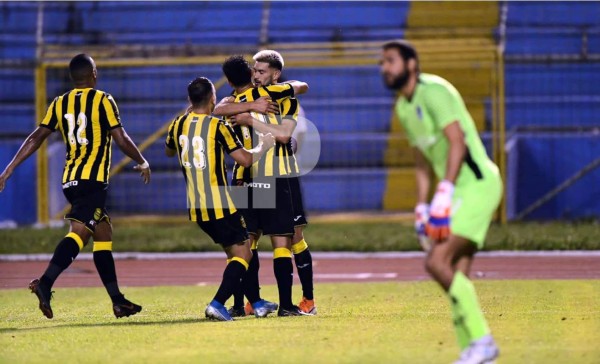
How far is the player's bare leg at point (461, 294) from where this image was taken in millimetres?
6434

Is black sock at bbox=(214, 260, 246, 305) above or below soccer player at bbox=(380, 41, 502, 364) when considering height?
below

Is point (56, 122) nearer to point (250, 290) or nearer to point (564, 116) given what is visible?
point (250, 290)

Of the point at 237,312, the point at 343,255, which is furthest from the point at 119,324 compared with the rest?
the point at 343,255

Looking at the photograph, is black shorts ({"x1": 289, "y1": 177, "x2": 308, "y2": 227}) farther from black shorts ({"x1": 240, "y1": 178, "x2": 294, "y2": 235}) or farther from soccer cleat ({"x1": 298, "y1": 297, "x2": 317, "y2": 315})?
soccer cleat ({"x1": 298, "y1": 297, "x2": 317, "y2": 315})

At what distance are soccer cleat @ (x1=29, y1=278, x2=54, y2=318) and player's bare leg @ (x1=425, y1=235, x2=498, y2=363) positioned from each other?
3.73 m

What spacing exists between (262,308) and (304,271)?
1.62 ft

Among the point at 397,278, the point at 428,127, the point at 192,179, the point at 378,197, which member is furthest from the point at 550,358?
the point at 378,197

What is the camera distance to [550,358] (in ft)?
22.8

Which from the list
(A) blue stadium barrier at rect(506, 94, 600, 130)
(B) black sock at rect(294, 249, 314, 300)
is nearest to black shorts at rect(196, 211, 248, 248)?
(B) black sock at rect(294, 249, 314, 300)

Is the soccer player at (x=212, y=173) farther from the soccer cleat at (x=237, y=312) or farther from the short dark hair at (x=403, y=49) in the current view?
the short dark hair at (x=403, y=49)

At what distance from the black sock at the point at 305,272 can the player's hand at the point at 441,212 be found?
12.0 ft

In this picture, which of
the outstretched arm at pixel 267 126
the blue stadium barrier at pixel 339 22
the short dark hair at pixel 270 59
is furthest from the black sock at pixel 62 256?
the blue stadium barrier at pixel 339 22

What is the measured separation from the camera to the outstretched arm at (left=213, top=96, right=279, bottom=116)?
9516mm

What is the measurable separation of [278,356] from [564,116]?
Result: 55.5 feet
